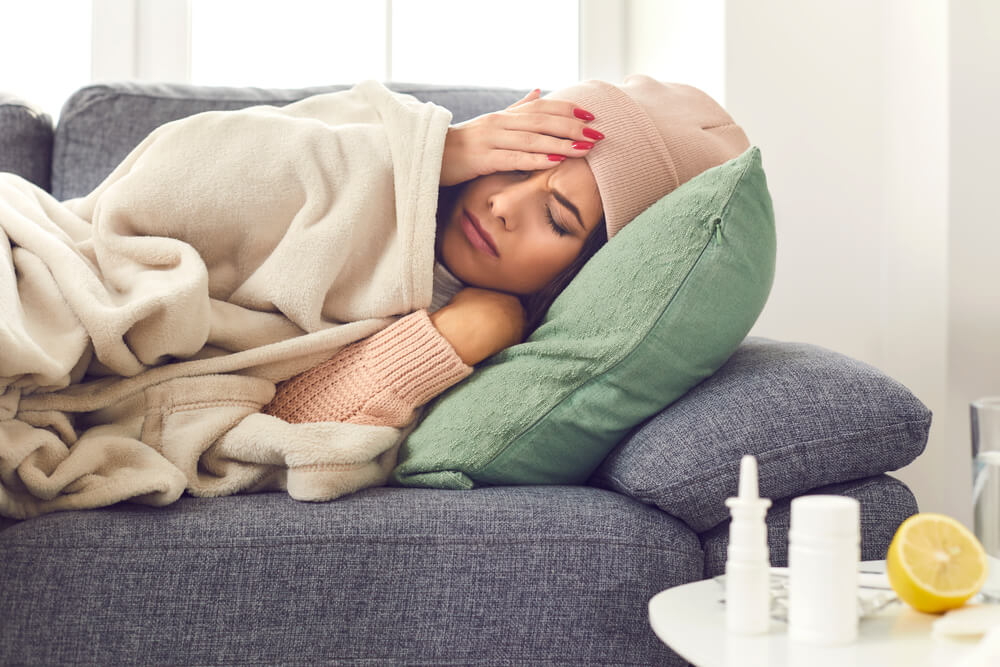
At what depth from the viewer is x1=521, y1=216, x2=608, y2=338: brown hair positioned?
1.30 meters

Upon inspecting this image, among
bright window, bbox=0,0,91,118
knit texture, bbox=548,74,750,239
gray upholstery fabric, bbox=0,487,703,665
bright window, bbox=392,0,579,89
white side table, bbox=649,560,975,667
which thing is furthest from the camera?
bright window, bbox=392,0,579,89

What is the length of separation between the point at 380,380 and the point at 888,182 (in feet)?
4.07

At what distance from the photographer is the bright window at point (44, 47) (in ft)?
6.87

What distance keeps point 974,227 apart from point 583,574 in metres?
1.13

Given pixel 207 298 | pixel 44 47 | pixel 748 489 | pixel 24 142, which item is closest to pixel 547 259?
pixel 207 298

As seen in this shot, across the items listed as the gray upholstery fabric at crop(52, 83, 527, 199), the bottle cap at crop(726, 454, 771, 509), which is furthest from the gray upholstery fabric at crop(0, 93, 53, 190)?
the bottle cap at crop(726, 454, 771, 509)

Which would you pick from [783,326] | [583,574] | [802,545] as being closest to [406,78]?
[783,326]

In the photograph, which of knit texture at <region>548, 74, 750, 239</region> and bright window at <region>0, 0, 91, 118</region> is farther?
bright window at <region>0, 0, 91, 118</region>

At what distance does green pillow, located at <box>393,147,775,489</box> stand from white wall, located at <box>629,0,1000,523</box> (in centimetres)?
79

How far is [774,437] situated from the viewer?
101cm

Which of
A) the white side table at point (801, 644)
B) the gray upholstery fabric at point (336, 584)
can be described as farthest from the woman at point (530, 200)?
the white side table at point (801, 644)

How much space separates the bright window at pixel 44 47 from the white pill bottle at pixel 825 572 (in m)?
1.98

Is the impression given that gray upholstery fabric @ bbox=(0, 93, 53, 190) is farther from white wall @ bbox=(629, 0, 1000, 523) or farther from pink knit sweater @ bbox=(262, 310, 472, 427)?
white wall @ bbox=(629, 0, 1000, 523)

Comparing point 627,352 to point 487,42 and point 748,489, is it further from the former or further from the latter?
point 487,42
